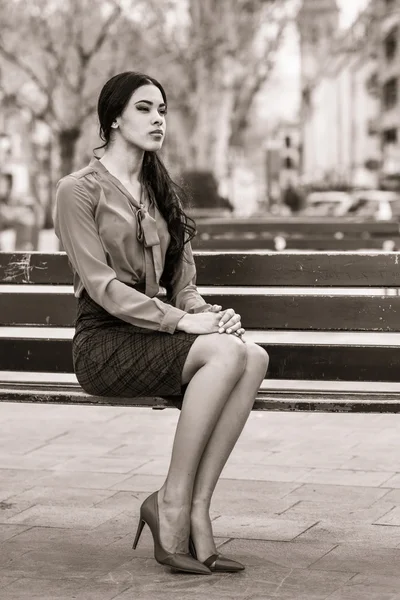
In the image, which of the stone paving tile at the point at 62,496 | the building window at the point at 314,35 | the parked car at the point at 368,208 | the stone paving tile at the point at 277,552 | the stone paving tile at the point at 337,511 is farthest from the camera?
the building window at the point at 314,35

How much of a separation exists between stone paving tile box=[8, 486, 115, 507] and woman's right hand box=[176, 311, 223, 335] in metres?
1.24

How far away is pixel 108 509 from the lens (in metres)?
5.06

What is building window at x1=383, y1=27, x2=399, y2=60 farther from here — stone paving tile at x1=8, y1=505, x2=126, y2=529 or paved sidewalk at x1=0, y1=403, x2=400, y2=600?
stone paving tile at x1=8, y1=505, x2=126, y2=529

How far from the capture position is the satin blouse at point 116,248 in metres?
4.23

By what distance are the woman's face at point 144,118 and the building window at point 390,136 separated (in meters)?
74.2

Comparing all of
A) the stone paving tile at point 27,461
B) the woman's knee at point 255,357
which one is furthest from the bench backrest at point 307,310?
the stone paving tile at point 27,461

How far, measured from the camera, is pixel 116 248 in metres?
4.36

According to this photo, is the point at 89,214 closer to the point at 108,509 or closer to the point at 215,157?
the point at 108,509

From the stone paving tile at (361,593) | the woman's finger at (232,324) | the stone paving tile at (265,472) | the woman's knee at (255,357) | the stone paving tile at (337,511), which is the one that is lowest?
the stone paving tile at (265,472)

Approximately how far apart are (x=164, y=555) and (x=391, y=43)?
76059mm

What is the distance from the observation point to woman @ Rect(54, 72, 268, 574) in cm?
411

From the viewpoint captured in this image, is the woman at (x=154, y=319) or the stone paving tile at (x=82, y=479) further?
the stone paving tile at (x=82, y=479)

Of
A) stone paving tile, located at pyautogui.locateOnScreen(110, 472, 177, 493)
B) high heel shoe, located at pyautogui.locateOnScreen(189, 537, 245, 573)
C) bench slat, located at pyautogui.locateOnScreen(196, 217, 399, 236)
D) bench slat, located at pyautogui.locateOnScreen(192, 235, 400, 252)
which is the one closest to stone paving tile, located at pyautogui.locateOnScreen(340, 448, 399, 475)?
stone paving tile, located at pyautogui.locateOnScreen(110, 472, 177, 493)

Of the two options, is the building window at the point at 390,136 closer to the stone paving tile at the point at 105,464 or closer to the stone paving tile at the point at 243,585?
the stone paving tile at the point at 105,464
